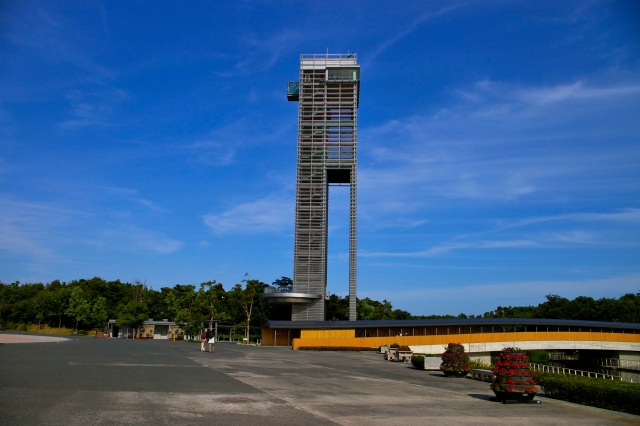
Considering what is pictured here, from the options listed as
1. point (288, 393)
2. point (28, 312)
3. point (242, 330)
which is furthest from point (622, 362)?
point (28, 312)

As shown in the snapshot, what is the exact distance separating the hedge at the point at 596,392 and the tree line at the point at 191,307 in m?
57.5

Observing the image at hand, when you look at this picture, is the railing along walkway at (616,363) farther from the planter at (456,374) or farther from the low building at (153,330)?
the low building at (153,330)

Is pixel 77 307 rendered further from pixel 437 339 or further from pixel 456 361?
pixel 456 361

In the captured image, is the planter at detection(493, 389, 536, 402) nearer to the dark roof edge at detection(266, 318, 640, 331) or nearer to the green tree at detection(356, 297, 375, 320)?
the dark roof edge at detection(266, 318, 640, 331)

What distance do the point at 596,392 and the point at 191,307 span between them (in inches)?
2530

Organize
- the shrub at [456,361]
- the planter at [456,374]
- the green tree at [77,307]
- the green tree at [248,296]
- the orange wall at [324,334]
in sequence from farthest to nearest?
the green tree at [77,307]
the green tree at [248,296]
the orange wall at [324,334]
the planter at [456,374]
the shrub at [456,361]

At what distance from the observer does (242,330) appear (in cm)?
8681

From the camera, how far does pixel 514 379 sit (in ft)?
49.9

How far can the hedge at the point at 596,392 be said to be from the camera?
14.1m

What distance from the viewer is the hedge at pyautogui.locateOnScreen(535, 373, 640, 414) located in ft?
46.3

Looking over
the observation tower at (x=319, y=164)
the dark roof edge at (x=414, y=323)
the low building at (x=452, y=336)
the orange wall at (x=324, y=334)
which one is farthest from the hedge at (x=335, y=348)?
the observation tower at (x=319, y=164)

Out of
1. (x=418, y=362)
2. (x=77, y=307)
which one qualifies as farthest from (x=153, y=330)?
(x=418, y=362)

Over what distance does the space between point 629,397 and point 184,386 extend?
1310 cm

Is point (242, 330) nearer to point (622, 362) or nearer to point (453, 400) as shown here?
point (622, 362)
